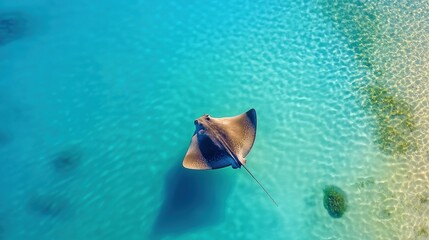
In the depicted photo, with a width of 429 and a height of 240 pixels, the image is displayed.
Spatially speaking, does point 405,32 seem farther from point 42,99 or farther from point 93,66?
point 42,99

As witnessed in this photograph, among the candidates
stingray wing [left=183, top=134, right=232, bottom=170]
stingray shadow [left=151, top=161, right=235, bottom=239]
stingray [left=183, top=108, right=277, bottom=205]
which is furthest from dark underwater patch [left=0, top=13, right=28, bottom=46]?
stingray wing [left=183, top=134, right=232, bottom=170]

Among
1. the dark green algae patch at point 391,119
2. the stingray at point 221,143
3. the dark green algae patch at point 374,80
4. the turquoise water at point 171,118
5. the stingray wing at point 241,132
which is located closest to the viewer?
the stingray at point 221,143

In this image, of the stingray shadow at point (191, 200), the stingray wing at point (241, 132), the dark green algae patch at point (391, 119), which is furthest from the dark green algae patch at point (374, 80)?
the stingray shadow at point (191, 200)

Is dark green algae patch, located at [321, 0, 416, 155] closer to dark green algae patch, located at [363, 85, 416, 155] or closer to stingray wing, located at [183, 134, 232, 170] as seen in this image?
dark green algae patch, located at [363, 85, 416, 155]

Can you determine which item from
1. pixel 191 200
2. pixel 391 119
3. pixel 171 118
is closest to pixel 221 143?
pixel 191 200

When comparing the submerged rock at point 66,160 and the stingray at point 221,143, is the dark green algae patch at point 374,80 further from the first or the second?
the submerged rock at point 66,160

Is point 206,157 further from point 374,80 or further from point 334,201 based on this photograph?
point 374,80
